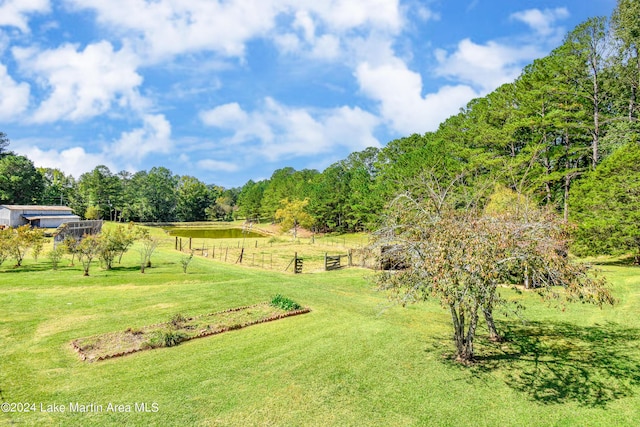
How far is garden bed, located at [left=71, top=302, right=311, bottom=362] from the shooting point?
10.4 meters

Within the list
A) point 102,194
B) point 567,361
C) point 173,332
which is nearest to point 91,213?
point 102,194

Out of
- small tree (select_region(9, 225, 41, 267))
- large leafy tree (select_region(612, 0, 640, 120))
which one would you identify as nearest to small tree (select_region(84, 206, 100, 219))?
small tree (select_region(9, 225, 41, 267))

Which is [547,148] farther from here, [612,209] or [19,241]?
[19,241]

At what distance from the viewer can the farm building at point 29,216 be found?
191 feet

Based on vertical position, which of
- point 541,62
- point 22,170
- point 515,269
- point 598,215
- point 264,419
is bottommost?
point 264,419

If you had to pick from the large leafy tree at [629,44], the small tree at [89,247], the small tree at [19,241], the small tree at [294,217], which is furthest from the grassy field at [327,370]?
the small tree at [294,217]

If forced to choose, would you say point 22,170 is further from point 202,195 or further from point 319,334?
point 319,334

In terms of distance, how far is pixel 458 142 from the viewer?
162 ft

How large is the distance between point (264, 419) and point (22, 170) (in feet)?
295

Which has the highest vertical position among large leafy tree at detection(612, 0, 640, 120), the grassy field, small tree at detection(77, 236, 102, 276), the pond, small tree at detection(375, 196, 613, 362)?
large leafy tree at detection(612, 0, 640, 120)

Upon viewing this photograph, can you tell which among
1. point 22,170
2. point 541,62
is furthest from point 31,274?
point 22,170

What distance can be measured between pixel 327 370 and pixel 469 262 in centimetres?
462

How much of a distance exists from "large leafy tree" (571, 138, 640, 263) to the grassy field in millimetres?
8600

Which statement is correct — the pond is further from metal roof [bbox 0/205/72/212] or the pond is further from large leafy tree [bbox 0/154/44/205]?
large leafy tree [bbox 0/154/44/205]
